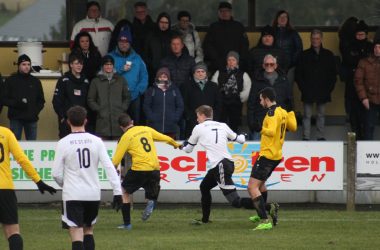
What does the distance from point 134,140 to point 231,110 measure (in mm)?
4132

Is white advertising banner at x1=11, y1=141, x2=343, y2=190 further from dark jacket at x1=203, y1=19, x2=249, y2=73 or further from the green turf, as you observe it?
dark jacket at x1=203, y1=19, x2=249, y2=73

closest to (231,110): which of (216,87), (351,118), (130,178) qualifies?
(216,87)

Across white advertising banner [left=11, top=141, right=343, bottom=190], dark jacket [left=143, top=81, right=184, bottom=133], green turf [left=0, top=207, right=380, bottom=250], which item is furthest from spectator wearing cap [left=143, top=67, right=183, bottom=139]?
green turf [left=0, top=207, right=380, bottom=250]

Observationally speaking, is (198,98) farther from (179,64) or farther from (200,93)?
(179,64)

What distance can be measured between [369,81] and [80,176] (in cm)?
962

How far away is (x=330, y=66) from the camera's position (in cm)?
2155

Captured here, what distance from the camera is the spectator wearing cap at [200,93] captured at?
67.7 feet

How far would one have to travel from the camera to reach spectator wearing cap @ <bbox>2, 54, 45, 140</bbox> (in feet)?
68.4

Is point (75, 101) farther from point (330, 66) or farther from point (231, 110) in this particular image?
point (330, 66)

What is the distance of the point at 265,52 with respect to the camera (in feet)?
69.6

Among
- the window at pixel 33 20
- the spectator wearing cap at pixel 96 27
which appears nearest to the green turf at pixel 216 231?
the spectator wearing cap at pixel 96 27

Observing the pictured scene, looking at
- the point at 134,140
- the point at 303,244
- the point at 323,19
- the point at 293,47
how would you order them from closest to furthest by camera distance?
the point at 303,244 → the point at 134,140 → the point at 293,47 → the point at 323,19

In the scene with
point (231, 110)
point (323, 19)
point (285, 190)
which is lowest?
point (285, 190)

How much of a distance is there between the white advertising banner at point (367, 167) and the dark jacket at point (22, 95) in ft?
18.1
